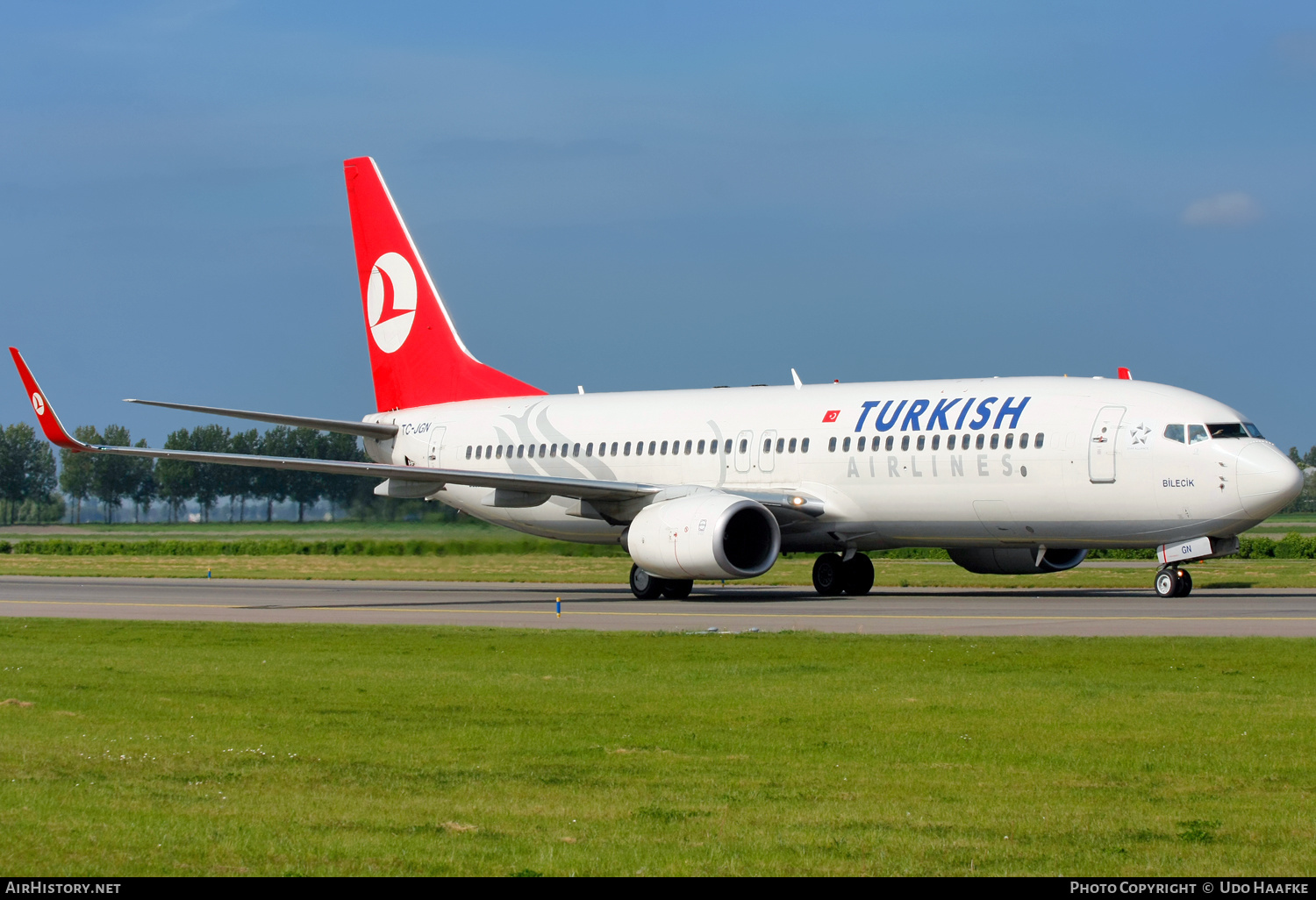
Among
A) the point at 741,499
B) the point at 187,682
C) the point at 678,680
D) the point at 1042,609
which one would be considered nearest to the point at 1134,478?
the point at 1042,609

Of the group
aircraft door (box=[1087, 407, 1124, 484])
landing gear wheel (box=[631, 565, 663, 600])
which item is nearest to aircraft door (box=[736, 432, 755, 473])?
landing gear wheel (box=[631, 565, 663, 600])

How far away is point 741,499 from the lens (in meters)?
28.8

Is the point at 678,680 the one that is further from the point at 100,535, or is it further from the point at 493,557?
the point at 100,535

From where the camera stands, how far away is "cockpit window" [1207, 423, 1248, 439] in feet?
87.5

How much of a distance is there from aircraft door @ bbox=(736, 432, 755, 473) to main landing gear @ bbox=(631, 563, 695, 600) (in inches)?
106

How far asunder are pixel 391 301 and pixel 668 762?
30.8 m

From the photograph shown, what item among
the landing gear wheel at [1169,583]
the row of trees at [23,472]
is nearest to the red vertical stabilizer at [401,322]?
the landing gear wheel at [1169,583]

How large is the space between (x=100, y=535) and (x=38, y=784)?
60.7 meters

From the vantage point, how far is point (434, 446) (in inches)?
1479

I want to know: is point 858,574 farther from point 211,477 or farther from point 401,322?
point 211,477

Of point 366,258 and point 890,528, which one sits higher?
point 366,258

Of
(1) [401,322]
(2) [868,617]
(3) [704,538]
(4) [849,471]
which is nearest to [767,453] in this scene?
(4) [849,471]

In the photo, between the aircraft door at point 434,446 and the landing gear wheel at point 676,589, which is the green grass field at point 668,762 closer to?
the landing gear wheel at point 676,589

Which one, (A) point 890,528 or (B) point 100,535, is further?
(B) point 100,535
